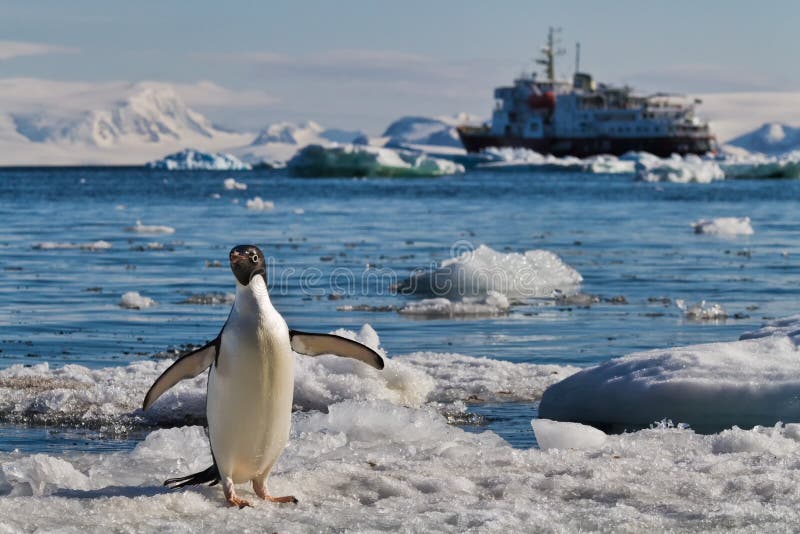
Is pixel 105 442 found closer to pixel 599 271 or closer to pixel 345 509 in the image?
pixel 345 509

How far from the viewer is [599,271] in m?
20.7

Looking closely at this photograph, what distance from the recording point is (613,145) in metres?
105

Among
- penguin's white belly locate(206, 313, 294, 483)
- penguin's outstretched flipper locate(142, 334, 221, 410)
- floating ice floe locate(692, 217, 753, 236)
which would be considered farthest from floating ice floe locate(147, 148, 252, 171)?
penguin's white belly locate(206, 313, 294, 483)

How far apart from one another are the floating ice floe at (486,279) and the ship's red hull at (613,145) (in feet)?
289

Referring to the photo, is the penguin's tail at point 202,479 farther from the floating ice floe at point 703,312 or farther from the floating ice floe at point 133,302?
the floating ice floe at point 133,302

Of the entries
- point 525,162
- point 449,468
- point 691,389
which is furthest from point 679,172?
point 449,468

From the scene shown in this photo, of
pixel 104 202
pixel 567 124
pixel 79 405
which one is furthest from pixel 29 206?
pixel 567 124

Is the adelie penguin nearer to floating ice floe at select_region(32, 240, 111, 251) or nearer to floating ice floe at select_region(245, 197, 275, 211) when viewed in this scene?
floating ice floe at select_region(32, 240, 111, 251)

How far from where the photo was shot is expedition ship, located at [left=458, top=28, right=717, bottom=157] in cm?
10388

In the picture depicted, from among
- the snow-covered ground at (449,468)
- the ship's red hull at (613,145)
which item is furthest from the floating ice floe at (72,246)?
the ship's red hull at (613,145)

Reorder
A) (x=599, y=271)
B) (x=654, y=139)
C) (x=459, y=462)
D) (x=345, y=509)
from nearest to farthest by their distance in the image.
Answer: (x=345, y=509)
(x=459, y=462)
(x=599, y=271)
(x=654, y=139)

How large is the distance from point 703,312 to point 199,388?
7567 millimetres

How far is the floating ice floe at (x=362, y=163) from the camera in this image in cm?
8169

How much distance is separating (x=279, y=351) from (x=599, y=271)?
15771 millimetres
